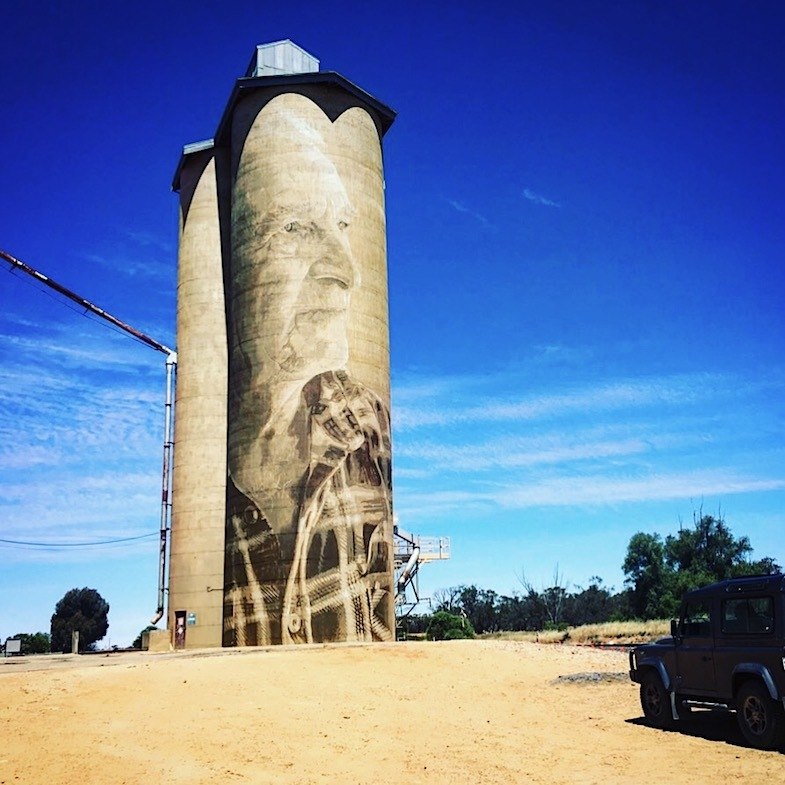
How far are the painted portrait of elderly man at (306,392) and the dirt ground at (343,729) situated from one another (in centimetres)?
1612

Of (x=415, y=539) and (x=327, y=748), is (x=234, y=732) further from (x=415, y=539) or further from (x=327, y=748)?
(x=415, y=539)

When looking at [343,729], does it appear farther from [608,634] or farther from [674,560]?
[674,560]

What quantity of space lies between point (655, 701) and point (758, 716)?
128 inches

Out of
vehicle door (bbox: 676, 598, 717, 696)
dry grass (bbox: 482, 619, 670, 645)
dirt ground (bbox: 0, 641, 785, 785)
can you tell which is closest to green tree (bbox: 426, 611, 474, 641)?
dry grass (bbox: 482, 619, 670, 645)

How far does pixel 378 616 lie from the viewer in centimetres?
4356

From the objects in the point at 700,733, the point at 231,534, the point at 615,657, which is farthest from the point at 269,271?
the point at 700,733

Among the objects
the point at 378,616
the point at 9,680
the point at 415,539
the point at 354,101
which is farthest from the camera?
the point at 415,539

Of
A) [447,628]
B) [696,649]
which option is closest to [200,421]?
[447,628]

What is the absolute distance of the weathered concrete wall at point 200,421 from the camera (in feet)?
158

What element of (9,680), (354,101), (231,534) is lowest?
(9,680)

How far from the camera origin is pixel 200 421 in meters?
50.4

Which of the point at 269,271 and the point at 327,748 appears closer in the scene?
the point at 327,748

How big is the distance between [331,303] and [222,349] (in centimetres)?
900

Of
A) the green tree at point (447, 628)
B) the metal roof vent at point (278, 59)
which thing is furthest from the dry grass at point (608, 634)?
the metal roof vent at point (278, 59)
